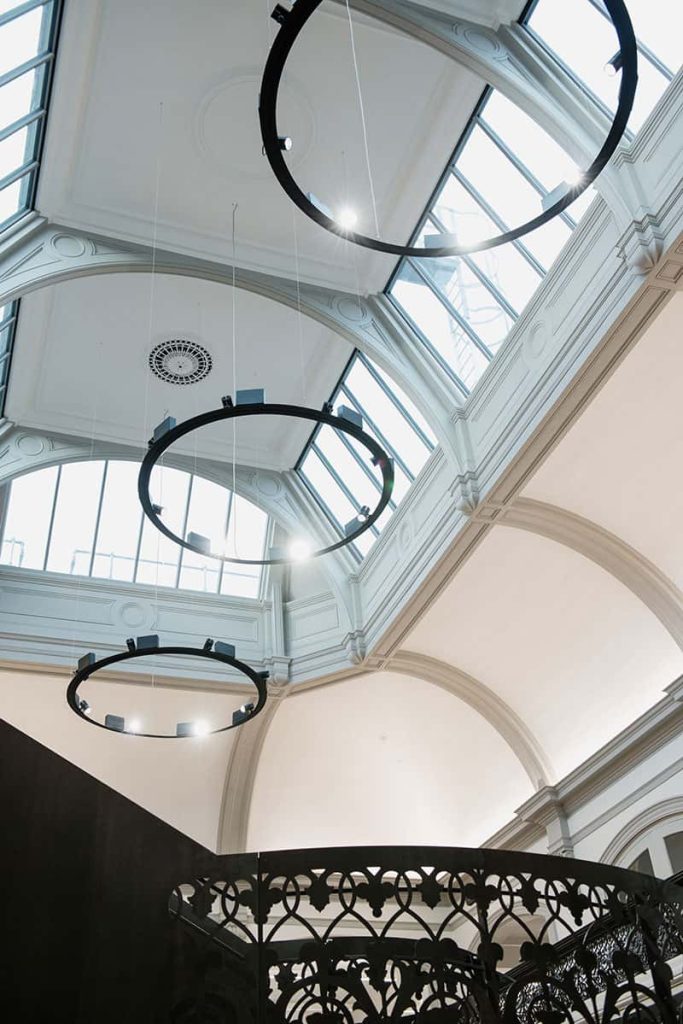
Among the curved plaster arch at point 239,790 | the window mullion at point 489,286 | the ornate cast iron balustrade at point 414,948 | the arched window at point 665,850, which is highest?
the window mullion at point 489,286

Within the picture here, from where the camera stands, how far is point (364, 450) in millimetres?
15531

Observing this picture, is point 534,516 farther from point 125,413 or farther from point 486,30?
point 125,413

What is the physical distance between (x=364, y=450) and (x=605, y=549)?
440 centimetres

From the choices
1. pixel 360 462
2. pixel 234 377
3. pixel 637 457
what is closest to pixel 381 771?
pixel 360 462

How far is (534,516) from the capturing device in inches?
493

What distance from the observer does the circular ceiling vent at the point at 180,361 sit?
14.9 m

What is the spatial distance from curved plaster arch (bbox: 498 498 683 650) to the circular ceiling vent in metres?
5.45

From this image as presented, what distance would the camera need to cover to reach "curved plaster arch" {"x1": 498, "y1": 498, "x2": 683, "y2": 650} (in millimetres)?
12336

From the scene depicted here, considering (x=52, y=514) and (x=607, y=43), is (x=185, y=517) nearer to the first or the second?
(x=52, y=514)

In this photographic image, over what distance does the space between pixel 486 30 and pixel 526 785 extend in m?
11.4

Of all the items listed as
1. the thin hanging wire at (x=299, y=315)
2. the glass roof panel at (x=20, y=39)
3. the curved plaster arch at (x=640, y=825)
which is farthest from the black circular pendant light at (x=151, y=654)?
the glass roof panel at (x=20, y=39)

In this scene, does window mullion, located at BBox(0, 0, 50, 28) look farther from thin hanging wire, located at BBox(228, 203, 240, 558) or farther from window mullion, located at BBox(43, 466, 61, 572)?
window mullion, located at BBox(43, 466, 61, 572)

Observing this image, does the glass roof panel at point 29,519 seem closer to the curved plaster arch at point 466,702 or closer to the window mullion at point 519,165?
the curved plaster arch at point 466,702

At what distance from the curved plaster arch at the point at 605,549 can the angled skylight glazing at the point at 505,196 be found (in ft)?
6.29
